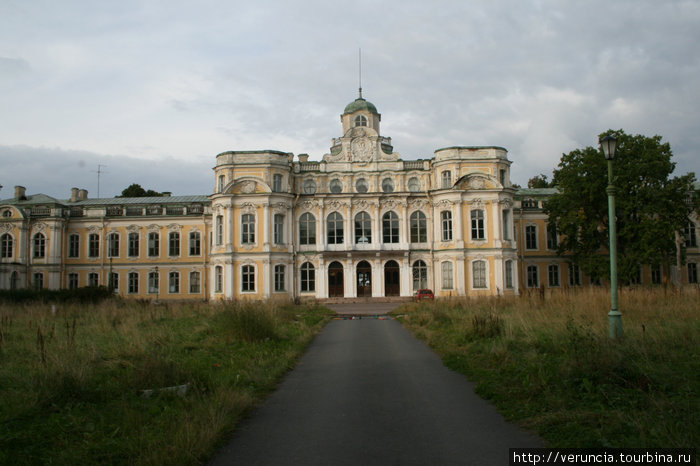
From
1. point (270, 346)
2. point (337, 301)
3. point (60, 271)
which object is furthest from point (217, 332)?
point (60, 271)

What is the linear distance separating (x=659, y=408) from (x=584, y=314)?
9940 millimetres

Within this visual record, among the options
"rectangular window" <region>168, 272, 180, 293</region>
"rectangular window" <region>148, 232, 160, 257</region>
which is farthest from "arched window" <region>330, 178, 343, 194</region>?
"rectangular window" <region>148, 232, 160, 257</region>

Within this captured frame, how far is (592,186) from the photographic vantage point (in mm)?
39719

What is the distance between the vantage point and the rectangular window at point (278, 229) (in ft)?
146

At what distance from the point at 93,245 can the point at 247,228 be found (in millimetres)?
17144

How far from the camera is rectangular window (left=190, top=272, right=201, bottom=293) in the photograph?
164 feet

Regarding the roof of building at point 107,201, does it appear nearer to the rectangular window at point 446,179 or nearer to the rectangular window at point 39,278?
the rectangular window at point 39,278

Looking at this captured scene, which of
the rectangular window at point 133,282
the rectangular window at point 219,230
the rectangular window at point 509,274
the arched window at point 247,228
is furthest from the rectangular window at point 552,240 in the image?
the rectangular window at point 133,282

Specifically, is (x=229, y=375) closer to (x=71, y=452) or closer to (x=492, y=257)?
(x=71, y=452)

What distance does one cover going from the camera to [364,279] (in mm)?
45656

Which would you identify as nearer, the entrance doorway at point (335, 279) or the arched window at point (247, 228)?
the arched window at point (247, 228)

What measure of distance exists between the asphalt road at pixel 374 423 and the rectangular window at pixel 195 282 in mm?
40339

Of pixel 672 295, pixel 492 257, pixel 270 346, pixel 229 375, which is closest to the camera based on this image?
pixel 229 375

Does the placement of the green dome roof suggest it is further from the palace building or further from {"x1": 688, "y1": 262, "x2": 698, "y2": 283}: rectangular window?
{"x1": 688, "y1": 262, "x2": 698, "y2": 283}: rectangular window
